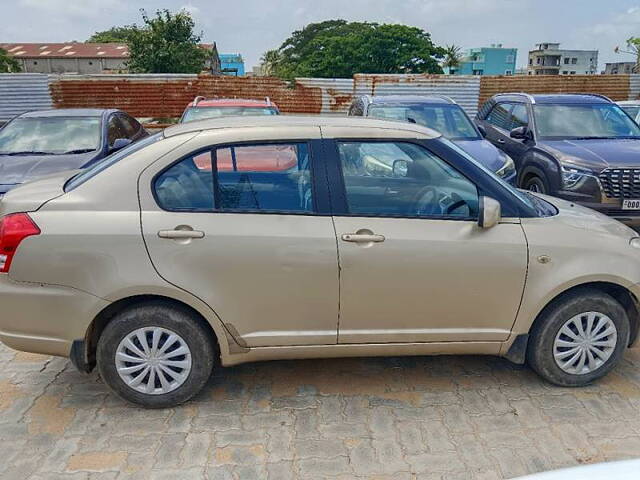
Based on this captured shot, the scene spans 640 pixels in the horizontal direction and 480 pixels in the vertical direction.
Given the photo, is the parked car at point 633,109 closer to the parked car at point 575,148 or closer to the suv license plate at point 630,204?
the parked car at point 575,148

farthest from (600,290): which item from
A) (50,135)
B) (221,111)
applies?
(50,135)

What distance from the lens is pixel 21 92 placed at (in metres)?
16.5

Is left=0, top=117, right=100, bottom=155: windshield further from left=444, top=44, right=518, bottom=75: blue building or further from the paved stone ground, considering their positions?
left=444, top=44, right=518, bottom=75: blue building

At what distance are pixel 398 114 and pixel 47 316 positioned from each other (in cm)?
604

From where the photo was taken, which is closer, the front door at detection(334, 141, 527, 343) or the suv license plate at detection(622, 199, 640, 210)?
the front door at detection(334, 141, 527, 343)

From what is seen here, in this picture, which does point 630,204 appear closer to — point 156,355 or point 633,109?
point 633,109

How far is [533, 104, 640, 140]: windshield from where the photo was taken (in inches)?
273

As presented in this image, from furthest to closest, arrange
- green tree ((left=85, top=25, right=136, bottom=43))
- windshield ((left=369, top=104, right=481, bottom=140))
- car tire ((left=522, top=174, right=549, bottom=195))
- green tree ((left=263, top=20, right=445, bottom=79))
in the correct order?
green tree ((left=85, top=25, right=136, bottom=43))
green tree ((left=263, top=20, right=445, bottom=79))
windshield ((left=369, top=104, right=481, bottom=140))
car tire ((left=522, top=174, right=549, bottom=195))

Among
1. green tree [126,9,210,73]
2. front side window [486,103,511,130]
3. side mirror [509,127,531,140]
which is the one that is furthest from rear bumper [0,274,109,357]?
green tree [126,9,210,73]

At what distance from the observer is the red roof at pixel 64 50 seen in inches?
2432

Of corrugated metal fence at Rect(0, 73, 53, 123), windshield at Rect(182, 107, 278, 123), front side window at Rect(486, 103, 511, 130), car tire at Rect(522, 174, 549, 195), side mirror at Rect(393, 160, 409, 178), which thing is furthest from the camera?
corrugated metal fence at Rect(0, 73, 53, 123)

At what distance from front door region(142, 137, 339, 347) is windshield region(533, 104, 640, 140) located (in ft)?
17.5

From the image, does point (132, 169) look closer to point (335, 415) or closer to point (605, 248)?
point (335, 415)

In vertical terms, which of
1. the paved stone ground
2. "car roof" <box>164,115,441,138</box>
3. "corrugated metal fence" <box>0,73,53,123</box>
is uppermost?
"corrugated metal fence" <box>0,73,53,123</box>
